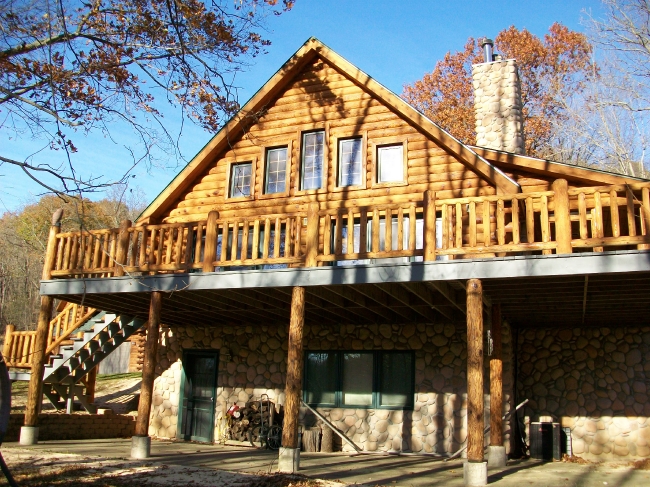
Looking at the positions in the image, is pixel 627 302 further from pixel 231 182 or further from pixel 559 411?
pixel 231 182

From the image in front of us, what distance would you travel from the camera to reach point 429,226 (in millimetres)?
9055

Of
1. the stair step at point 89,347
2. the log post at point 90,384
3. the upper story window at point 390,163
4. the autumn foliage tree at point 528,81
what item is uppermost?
the autumn foliage tree at point 528,81

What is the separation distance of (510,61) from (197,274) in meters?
9.37

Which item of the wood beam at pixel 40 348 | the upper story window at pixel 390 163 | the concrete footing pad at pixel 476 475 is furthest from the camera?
the upper story window at pixel 390 163

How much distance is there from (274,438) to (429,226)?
20.2ft

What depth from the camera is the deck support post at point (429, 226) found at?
8.97m

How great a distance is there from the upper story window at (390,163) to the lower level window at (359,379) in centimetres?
356

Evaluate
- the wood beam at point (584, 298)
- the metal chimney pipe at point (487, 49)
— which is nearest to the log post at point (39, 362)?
the wood beam at point (584, 298)

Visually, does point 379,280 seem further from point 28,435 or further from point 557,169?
point 28,435

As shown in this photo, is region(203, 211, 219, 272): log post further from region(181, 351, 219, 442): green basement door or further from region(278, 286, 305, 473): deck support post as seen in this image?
region(181, 351, 219, 442): green basement door

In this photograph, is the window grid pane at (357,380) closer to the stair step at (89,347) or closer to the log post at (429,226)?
the stair step at (89,347)

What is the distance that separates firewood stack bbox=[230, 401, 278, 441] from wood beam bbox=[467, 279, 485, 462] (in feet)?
19.3

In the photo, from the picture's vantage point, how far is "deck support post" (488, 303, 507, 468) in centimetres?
1043

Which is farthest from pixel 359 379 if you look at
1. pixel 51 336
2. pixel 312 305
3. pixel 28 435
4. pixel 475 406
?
pixel 51 336
